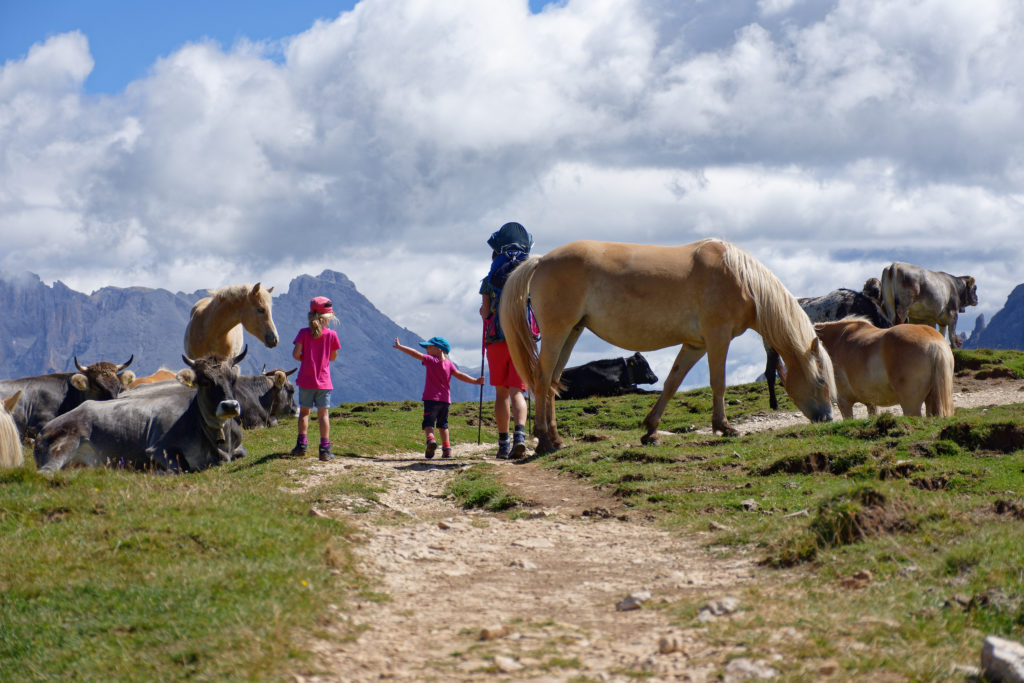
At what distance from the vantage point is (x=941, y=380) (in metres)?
13.0

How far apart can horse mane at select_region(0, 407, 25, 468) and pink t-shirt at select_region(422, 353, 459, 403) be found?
5.08 metres

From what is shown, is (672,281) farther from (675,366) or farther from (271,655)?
(271,655)

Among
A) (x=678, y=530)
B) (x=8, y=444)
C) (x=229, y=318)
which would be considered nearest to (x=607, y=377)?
(x=229, y=318)

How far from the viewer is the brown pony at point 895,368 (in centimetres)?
1297

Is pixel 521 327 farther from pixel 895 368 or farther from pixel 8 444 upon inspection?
pixel 8 444

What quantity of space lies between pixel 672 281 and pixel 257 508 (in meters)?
6.29

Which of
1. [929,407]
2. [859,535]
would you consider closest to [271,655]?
[859,535]

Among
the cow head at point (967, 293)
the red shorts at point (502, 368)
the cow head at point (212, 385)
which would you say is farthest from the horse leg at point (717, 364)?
the cow head at point (967, 293)

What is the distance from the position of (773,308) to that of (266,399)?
520 inches

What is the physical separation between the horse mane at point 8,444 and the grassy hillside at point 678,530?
1912mm

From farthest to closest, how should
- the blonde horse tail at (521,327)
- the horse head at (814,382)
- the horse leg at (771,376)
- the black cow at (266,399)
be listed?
the black cow at (266,399) < the horse leg at (771,376) < the blonde horse tail at (521,327) < the horse head at (814,382)

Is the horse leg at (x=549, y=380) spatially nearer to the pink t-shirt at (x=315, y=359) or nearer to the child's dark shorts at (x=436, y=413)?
the child's dark shorts at (x=436, y=413)

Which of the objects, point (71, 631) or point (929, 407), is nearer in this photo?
point (71, 631)

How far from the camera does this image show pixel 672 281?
39.9 feet
